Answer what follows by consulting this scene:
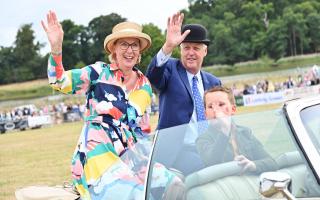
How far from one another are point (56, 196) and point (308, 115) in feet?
6.09

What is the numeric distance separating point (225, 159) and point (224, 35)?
102m

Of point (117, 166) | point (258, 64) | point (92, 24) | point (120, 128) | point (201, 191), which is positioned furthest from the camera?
point (92, 24)

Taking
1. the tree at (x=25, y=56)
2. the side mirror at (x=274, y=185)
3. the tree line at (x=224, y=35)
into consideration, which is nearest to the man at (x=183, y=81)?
the side mirror at (x=274, y=185)

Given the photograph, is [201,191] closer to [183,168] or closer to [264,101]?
[183,168]

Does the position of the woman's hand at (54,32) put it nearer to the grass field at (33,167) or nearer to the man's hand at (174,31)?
the man's hand at (174,31)

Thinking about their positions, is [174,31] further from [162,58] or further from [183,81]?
[183,81]

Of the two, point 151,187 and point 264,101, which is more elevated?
point 151,187

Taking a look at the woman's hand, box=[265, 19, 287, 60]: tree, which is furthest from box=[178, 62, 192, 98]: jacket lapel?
box=[265, 19, 287, 60]: tree

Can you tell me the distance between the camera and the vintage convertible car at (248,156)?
2.76 m

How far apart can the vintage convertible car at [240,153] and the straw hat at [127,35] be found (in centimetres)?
145

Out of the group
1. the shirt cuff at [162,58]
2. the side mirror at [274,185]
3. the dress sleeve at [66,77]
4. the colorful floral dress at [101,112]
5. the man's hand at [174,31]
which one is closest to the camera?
the side mirror at [274,185]

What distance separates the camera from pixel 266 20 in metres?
113

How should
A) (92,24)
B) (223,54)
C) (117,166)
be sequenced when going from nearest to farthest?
(117,166) < (223,54) < (92,24)

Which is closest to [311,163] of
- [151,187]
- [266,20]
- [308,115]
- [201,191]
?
[308,115]
